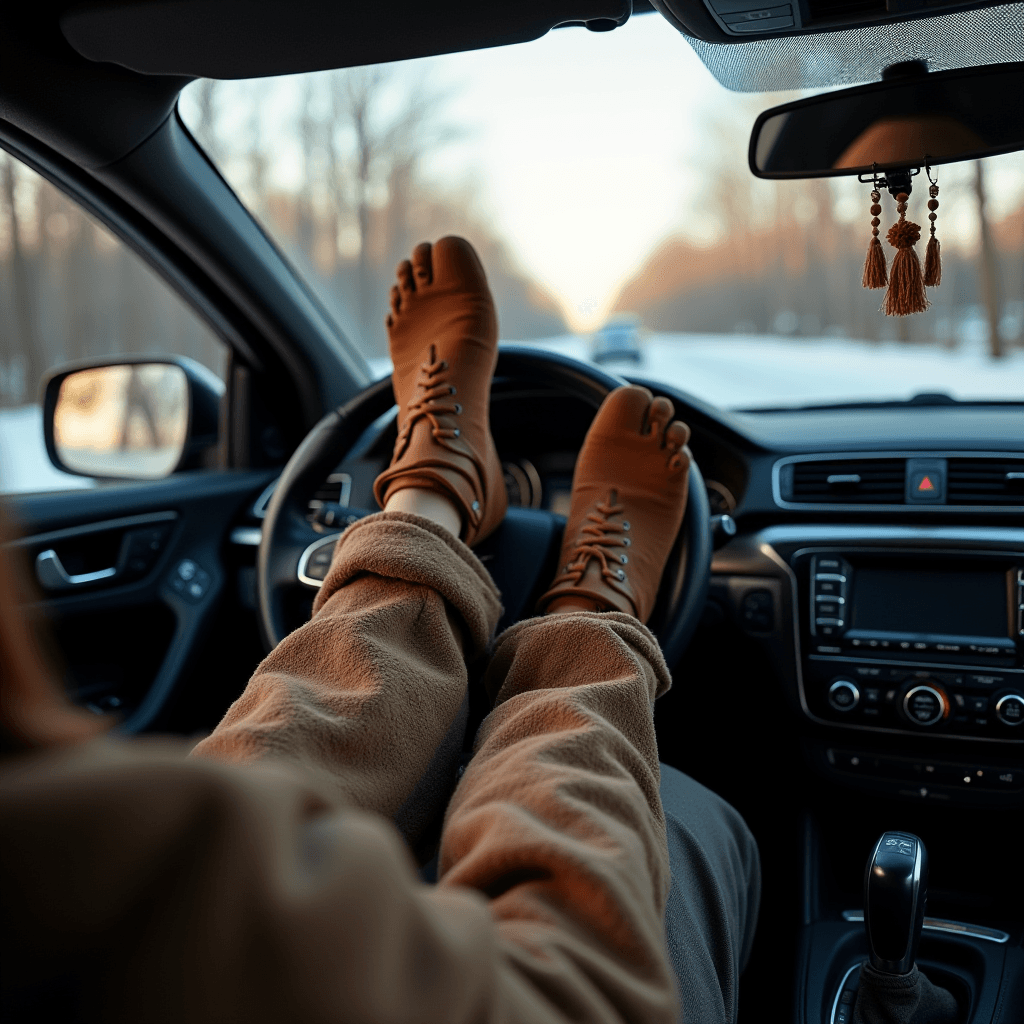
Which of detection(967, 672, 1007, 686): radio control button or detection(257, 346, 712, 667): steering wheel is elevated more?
detection(257, 346, 712, 667): steering wheel

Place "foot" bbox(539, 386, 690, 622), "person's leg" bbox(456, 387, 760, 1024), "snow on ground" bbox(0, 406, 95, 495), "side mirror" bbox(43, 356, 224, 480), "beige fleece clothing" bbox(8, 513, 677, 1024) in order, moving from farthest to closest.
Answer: "side mirror" bbox(43, 356, 224, 480) → "snow on ground" bbox(0, 406, 95, 495) → "foot" bbox(539, 386, 690, 622) → "person's leg" bbox(456, 387, 760, 1024) → "beige fleece clothing" bbox(8, 513, 677, 1024)

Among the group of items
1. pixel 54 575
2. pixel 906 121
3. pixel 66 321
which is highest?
pixel 906 121

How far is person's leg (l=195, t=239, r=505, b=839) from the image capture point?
77 cm

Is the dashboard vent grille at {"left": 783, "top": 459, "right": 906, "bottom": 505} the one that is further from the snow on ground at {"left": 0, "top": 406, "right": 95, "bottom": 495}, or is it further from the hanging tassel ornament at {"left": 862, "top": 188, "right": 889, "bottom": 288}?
the snow on ground at {"left": 0, "top": 406, "right": 95, "bottom": 495}

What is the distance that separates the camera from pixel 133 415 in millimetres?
2000

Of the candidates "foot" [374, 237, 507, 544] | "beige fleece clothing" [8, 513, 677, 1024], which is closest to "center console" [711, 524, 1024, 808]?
"foot" [374, 237, 507, 544]

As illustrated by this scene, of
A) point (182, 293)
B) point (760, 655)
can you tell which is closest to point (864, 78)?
point (760, 655)

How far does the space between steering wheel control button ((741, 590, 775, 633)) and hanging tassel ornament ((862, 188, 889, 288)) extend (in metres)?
0.52

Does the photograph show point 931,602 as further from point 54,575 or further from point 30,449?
point 30,449

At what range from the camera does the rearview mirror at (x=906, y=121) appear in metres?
1.09

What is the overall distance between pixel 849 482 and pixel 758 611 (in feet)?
0.80

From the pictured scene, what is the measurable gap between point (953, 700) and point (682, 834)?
0.62 meters

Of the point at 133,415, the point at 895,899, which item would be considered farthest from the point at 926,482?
the point at 133,415

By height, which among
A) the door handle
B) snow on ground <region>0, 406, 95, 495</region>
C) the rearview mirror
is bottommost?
the door handle
